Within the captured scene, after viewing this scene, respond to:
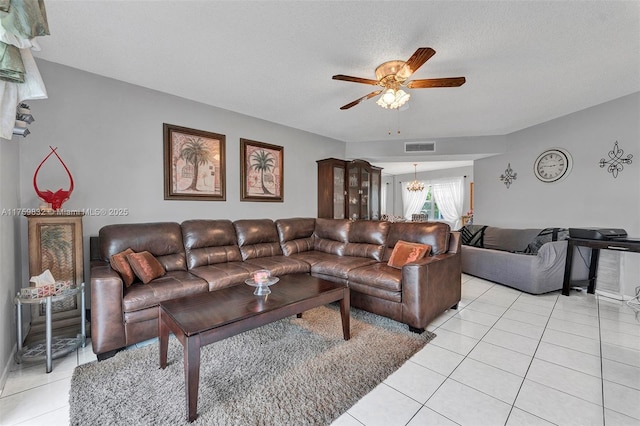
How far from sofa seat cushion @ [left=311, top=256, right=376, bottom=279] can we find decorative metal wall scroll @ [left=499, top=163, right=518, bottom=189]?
11.0 feet

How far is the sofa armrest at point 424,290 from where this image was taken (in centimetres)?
232

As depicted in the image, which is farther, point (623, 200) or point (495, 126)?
point (495, 126)

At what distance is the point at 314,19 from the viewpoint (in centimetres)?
185

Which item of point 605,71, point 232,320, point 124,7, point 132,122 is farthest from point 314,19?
point 605,71

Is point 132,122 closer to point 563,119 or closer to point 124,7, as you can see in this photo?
point 124,7

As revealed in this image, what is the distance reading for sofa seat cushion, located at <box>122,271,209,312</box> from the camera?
200 cm

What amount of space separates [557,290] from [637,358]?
1.84 m

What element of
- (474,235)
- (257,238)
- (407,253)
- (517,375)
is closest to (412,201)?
(474,235)

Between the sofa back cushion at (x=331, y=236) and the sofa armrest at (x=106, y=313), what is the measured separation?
2498 mm

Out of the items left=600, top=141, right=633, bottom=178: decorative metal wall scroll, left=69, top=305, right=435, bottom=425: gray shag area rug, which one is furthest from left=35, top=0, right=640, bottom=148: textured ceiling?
left=69, top=305, right=435, bottom=425: gray shag area rug

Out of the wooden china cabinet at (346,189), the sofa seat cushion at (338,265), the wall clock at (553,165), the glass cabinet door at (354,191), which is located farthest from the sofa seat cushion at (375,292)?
the wall clock at (553,165)

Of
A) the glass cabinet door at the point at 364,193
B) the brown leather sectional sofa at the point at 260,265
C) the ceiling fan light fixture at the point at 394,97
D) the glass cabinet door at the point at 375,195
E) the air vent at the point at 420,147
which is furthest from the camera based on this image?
the glass cabinet door at the point at 375,195

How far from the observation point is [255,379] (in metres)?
1.70

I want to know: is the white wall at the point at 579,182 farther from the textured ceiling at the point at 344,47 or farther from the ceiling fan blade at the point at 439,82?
the ceiling fan blade at the point at 439,82
